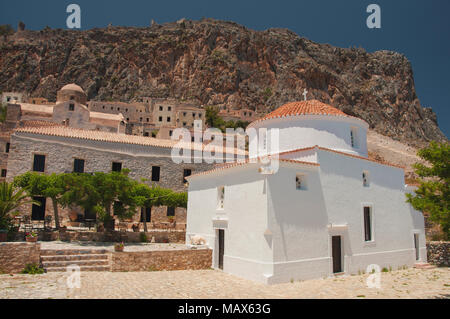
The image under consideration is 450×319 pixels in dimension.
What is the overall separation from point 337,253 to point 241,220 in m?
4.16

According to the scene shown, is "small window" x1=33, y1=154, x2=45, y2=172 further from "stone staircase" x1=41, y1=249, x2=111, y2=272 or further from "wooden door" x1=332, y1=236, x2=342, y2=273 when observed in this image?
"wooden door" x1=332, y1=236, x2=342, y2=273

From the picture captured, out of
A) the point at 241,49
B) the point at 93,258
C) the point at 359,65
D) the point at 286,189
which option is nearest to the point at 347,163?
the point at 286,189

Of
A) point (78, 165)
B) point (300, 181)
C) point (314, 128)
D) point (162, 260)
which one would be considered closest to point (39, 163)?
point (78, 165)

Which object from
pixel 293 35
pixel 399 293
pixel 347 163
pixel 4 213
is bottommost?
pixel 399 293

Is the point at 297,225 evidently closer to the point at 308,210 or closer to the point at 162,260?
the point at 308,210

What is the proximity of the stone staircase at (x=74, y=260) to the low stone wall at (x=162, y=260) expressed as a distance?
66cm

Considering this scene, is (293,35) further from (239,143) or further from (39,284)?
(39,284)

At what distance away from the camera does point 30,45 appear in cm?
7525

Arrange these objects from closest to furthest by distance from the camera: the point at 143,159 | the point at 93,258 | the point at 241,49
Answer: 1. the point at 93,258
2. the point at 143,159
3. the point at 241,49

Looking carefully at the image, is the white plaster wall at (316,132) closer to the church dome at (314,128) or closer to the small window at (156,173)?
the church dome at (314,128)

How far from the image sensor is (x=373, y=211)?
1362 centimetres

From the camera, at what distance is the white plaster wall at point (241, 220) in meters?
10.5

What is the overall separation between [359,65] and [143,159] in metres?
89.9

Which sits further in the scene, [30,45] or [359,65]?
[359,65]
